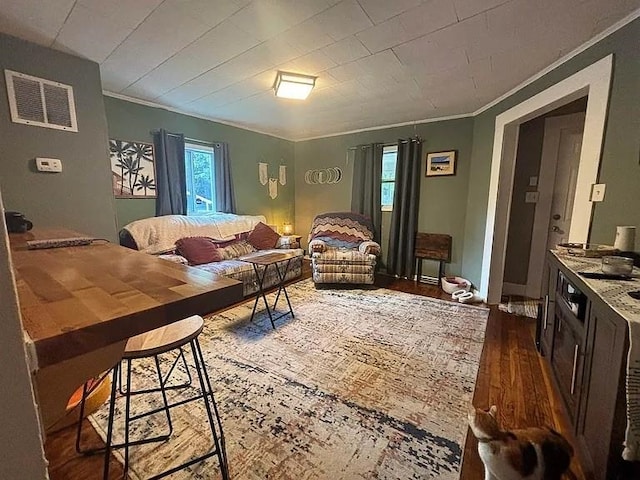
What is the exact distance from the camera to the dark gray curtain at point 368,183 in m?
4.56

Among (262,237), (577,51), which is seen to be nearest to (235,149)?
(262,237)

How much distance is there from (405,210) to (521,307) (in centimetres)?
190

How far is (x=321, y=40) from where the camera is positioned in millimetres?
1977

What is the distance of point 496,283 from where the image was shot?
3.34m

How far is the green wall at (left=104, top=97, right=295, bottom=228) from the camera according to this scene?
328cm

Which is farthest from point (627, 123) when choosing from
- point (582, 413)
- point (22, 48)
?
point (22, 48)

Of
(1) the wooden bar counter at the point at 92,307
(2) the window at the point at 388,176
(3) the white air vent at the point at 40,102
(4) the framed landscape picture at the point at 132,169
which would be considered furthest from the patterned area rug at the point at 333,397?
(2) the window at the point at 388,176

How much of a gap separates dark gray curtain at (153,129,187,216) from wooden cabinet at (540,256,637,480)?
389 cm

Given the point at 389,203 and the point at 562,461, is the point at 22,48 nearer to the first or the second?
the point at 562,461

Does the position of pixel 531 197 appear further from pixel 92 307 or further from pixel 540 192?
pixel 92 307

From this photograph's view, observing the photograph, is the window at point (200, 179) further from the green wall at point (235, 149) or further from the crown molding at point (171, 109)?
the crown molding at point (171, 109)

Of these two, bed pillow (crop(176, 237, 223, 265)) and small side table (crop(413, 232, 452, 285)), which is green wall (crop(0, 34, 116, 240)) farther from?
small side table (crop(413, 232, 452, 285))

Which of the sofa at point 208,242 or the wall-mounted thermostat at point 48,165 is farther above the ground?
the wall-mounted thermostat at point 48,165

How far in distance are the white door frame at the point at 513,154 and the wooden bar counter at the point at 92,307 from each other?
98.1 inches
